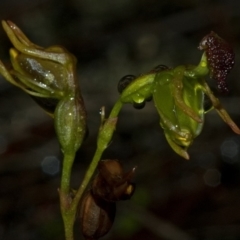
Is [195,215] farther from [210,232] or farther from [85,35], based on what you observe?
[85,35]

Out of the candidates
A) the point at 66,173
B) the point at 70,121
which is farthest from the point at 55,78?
the point at 66,173

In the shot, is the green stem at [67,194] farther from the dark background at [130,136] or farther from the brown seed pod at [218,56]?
the dark background at [130,136]

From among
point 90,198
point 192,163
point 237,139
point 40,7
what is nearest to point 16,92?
point 40,7

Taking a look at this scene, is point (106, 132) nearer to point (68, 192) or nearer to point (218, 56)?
point (68, 192)

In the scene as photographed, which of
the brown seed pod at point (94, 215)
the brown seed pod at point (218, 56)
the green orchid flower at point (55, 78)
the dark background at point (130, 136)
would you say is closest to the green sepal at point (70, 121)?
the green orchid flower at point (55, 78)

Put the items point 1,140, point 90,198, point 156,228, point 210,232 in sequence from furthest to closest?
point 1,140, point 210,232, point 156,228, point 90,198

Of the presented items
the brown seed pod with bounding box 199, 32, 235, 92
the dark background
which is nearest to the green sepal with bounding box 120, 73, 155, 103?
the brown seed pod with bounding box 199, 32, 235, 92

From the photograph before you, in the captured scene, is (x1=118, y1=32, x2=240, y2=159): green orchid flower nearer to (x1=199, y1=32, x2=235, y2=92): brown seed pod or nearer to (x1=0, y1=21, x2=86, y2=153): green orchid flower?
(x1=199, y1=32, x2=235, y2=92): brown seed pod
